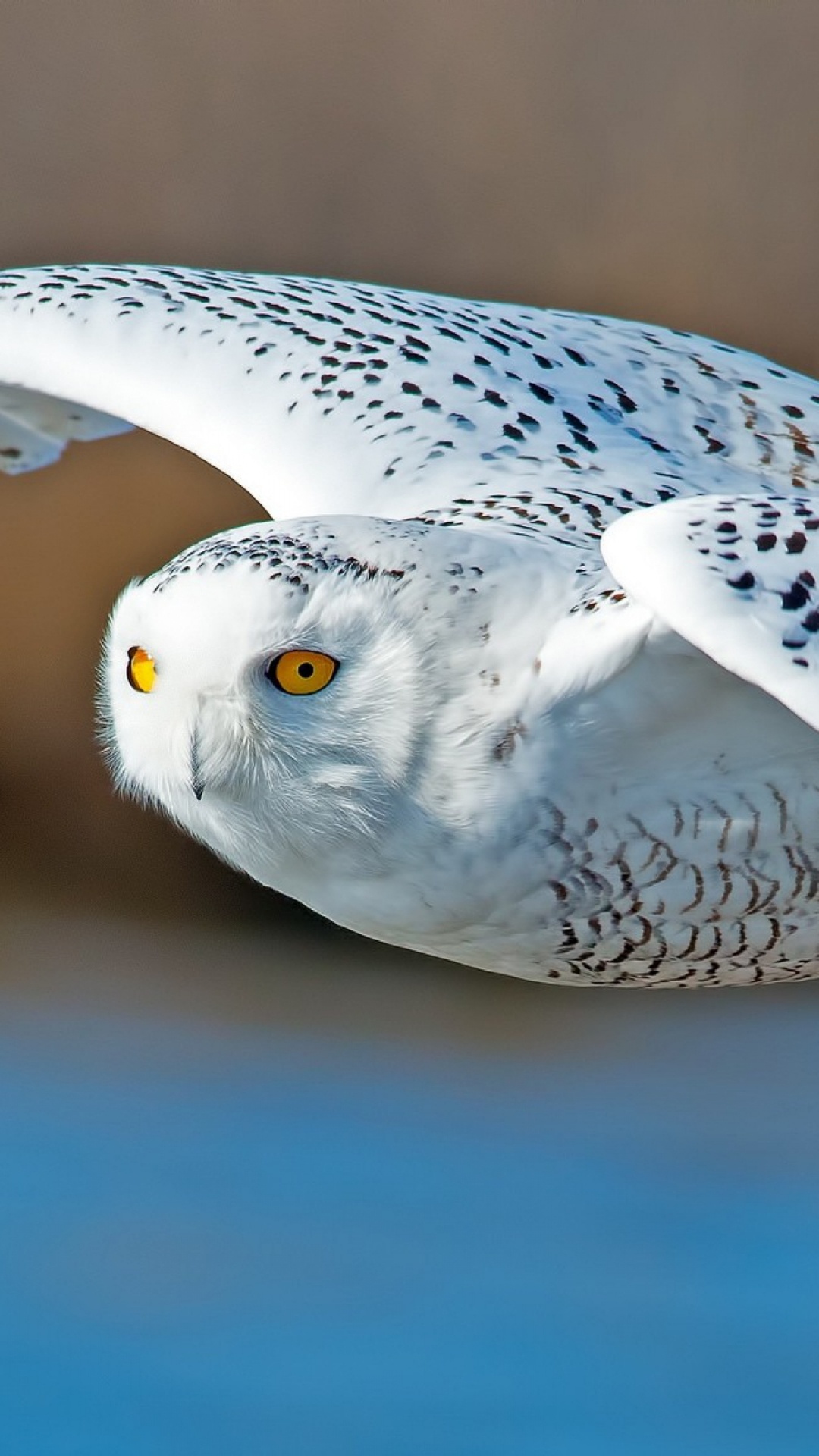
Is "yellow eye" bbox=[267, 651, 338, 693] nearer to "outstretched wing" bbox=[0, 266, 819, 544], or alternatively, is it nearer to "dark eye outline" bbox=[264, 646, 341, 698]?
"dark eye outline" bbox=[264, 646, 341, 698]

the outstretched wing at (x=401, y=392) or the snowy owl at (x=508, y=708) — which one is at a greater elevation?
the outstretched wing at (x=401, y=392)

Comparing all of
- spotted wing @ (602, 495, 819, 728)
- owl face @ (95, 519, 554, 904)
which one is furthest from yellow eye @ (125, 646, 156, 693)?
spotted wing @ (602, 495, 819, 728)

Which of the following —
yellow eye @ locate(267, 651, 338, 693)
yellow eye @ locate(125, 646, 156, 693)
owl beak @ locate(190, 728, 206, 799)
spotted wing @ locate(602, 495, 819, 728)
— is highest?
spotted wing @ locate(602, 495, 819, 728)

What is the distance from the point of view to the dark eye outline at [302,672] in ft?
2.97

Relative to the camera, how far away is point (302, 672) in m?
0.92

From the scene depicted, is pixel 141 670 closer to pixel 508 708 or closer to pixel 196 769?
pixel 196 769

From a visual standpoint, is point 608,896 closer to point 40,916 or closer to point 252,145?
point 252,145

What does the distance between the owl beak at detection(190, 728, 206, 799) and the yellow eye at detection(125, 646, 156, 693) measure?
0.04 m

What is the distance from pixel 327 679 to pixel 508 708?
0.36 ft

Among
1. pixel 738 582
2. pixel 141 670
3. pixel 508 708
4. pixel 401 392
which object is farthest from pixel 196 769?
pixel 401 392

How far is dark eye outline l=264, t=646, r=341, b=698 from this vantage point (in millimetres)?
905

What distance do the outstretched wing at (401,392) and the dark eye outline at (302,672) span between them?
10.7 inches

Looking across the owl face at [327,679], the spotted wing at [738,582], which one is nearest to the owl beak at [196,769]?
the owl face at [327,679]

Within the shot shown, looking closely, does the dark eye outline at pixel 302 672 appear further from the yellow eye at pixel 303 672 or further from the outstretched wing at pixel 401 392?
the outstretched wing at pixel 401 392
